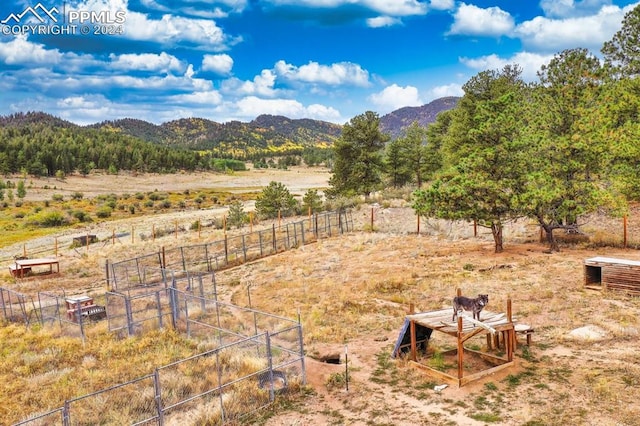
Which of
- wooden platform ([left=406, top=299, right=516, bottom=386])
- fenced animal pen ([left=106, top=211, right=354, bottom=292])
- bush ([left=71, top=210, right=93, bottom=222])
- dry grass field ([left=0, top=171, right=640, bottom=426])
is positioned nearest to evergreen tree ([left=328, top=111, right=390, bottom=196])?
fenced animal pen ([left=106, top=211, right=354, bottom=292])

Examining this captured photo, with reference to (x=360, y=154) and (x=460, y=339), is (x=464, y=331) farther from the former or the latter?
(x=360, y=154)

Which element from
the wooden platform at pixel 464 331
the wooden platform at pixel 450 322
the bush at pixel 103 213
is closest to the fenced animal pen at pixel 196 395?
the wooden platform at pixel 464 331

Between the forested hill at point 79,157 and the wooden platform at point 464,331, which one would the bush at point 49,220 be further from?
the wooden platform at point 464,331

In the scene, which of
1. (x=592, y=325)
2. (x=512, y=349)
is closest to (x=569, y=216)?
(x=592, y=325)

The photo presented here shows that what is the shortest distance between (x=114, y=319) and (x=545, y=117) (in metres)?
25.8

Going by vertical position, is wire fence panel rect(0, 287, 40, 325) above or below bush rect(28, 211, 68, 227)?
below

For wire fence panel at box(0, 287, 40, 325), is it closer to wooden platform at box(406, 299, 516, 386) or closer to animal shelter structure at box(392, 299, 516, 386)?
animal shelter structure at box(392, 299, 516, 386)

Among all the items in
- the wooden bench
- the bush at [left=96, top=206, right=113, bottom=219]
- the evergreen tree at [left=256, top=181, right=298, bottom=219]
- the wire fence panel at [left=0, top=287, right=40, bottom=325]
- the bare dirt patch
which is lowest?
the wire fence panel at [left=0, top=287, right=40, bottom=325]

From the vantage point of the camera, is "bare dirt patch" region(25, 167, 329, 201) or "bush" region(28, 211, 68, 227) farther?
"bare dirt patch" region(25, 167, 329, 201)

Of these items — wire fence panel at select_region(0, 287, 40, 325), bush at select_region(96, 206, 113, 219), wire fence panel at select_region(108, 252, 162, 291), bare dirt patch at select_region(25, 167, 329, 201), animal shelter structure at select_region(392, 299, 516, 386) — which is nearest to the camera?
animal shelter structure at select_region(392, 299, 516, 386)

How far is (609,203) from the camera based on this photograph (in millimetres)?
26266

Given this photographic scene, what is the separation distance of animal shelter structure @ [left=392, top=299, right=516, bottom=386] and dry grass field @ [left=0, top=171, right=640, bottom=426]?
305mm

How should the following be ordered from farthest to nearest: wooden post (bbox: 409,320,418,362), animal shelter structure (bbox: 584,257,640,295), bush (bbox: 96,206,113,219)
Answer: bush (bbox: 96,206,113,219) → animal shelter structure (bbox: 584,257,640,295) → wooden post (bbox: 409,320,418,362)

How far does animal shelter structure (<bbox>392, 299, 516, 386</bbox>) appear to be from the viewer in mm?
13745
